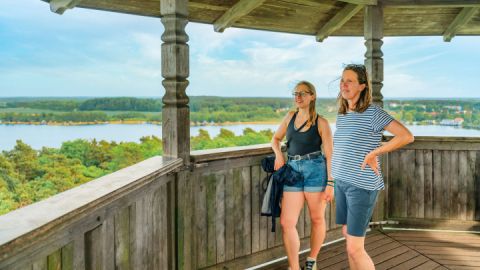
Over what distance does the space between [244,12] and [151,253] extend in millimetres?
2476

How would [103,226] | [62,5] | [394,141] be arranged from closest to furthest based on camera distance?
[103,226] < [394,141] < [62,5]

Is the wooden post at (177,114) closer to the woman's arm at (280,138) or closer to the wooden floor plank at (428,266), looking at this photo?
the woman's arm at (280,138)

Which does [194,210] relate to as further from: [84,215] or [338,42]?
[338,42]

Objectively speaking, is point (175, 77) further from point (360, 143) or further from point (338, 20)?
point (338, 20)

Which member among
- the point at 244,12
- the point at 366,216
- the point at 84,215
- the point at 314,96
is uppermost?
the point at 244,12

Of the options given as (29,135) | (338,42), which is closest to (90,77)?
(29,135)

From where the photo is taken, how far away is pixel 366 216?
251cm

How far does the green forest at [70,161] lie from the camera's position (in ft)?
55.3

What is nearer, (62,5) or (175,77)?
(175,77)

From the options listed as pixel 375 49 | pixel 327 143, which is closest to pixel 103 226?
pixel 327 143

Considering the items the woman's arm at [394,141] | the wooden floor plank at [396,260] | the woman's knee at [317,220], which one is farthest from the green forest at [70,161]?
the woman's arm at [394,141]

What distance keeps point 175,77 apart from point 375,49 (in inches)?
96.2

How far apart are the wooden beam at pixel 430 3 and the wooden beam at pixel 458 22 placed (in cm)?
37

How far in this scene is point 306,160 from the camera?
10.4 feet
